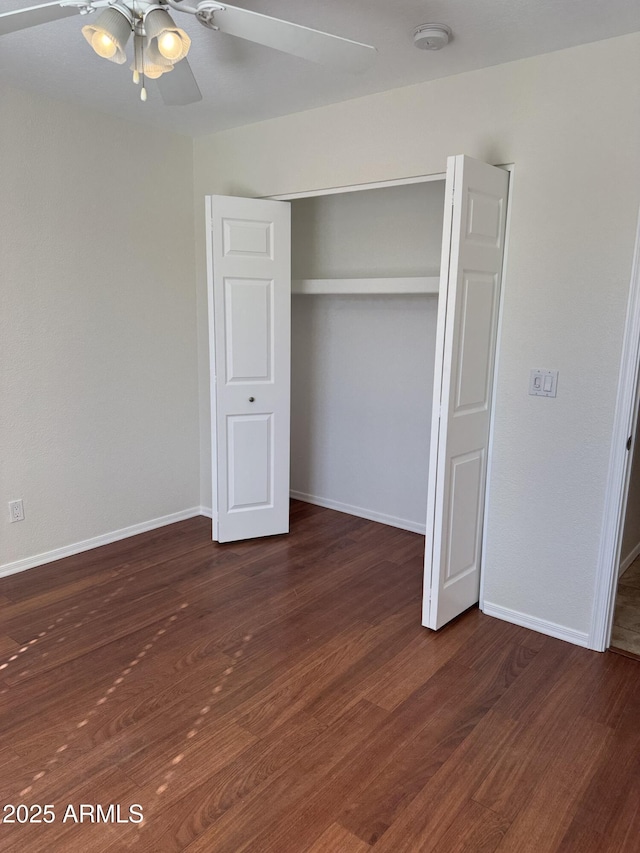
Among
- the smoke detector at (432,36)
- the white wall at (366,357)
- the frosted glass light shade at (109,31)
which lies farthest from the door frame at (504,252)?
A: the frosted glass light shade at (109,31)

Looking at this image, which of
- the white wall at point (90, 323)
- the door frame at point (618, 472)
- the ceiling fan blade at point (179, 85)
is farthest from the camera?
the white wall at point (90, 323)

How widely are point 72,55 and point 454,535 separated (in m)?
2.78

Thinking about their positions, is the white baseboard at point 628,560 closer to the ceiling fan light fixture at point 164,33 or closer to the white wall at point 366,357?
the white wall at point 366,357

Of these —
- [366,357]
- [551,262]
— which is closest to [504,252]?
[551,262]

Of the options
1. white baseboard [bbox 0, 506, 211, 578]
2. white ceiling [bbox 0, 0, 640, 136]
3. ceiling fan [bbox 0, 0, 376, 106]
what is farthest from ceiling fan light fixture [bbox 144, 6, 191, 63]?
white baseboard [bbox 0, 506, 211, 578]

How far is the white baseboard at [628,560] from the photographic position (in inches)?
140

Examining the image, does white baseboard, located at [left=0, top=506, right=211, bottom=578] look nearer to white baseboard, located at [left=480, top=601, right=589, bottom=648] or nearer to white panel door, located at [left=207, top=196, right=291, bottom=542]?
white panel door, located at [left=207, top=196, right=291, bottom=542]

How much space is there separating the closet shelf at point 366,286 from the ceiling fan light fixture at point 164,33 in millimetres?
2042

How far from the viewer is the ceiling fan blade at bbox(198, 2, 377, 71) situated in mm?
1685

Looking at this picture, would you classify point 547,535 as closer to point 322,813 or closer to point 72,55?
point 322,813

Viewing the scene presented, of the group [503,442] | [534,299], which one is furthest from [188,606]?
[534,299]

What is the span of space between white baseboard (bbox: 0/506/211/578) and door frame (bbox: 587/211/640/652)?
272 cm

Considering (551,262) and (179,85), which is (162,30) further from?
(551,262)

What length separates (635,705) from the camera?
234 centimetres
